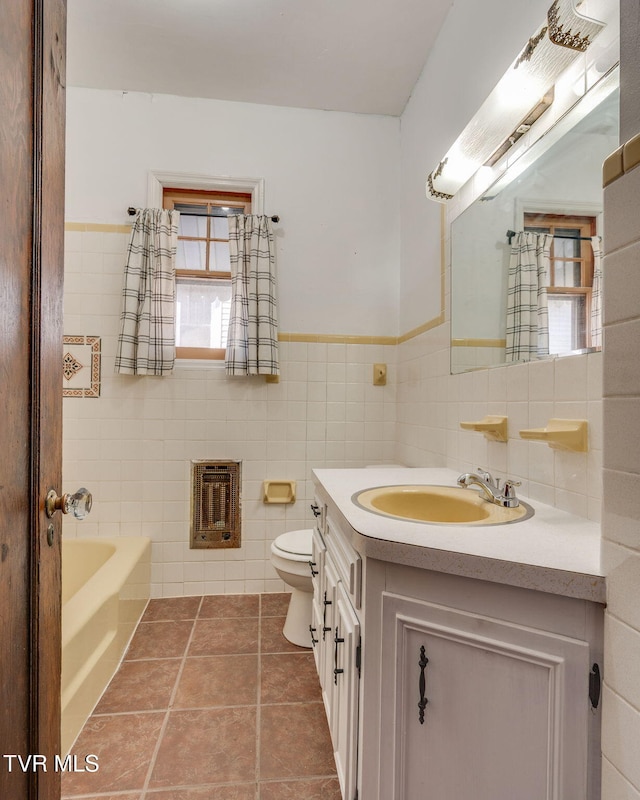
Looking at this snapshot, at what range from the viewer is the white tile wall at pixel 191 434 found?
7.57 feet

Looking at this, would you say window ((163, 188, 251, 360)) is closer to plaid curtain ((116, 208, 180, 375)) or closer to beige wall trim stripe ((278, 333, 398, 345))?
plaid curtain ((116, 208, 180, 375))

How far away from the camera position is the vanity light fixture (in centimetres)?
98

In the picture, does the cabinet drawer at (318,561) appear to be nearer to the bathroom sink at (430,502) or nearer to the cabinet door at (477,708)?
the bathroom sink at (430,502)

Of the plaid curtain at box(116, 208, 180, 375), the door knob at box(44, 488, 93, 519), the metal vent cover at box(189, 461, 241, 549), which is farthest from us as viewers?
the metal vent cover at box(189, 461, 241, 549)

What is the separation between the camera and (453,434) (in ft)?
5.67

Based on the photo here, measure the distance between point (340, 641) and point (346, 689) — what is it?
4.3 inches

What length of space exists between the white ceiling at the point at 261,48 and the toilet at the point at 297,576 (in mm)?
2399

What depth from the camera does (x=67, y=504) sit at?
2.56ft

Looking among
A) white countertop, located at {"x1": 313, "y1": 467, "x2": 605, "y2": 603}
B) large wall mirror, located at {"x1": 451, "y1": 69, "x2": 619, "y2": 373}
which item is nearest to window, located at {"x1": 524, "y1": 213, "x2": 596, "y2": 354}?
large wall mirror, located at {"x1": 451, "y1": 69, "x2": 619, "y2": 373}

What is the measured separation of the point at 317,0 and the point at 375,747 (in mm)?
2635

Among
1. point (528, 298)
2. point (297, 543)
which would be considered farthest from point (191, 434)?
point (528, 298)

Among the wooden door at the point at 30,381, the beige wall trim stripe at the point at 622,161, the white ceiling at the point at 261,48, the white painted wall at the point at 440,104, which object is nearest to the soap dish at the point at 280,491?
the white painted wall at the point at 440,104

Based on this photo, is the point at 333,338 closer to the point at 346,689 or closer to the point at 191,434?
the point at 191,434

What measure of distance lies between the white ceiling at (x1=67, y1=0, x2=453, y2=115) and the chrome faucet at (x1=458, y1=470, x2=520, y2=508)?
80.9 inches
